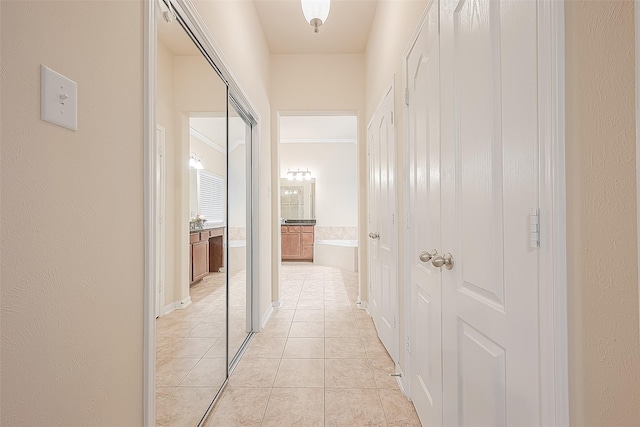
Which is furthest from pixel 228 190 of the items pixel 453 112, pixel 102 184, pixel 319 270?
pixel 319 270

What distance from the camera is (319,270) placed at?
20.7ft

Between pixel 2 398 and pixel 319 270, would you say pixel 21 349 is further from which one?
pixel 319 270

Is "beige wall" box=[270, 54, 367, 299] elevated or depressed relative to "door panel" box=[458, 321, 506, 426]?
elevated

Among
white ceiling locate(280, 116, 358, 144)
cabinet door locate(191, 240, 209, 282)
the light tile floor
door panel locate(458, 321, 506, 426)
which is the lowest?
the light tile floor

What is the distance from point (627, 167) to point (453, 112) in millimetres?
707

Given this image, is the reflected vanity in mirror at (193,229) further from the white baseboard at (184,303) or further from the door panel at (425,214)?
the door panel at (425,214)

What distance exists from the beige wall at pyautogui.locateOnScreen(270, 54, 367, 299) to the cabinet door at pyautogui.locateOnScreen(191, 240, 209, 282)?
184cm

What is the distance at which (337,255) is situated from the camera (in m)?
6.60

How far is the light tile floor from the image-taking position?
68.7 inches

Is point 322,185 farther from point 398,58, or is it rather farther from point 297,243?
point 398,58

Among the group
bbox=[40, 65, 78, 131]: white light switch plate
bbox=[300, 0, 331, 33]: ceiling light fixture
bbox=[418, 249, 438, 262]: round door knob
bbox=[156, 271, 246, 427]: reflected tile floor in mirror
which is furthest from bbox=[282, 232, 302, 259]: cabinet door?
bbox=[40, 65, 78, 131]: white light switch plate

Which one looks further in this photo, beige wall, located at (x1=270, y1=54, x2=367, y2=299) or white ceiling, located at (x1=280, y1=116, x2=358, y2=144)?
white ceiling, located at (x1=280, y1=116, x2=358, y2=144)

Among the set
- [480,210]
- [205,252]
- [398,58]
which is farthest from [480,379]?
[398,58]

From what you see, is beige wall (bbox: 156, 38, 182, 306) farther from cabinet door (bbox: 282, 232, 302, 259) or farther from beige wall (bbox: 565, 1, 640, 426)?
cabinet door (bbox: 282, 232, 302, 259)
